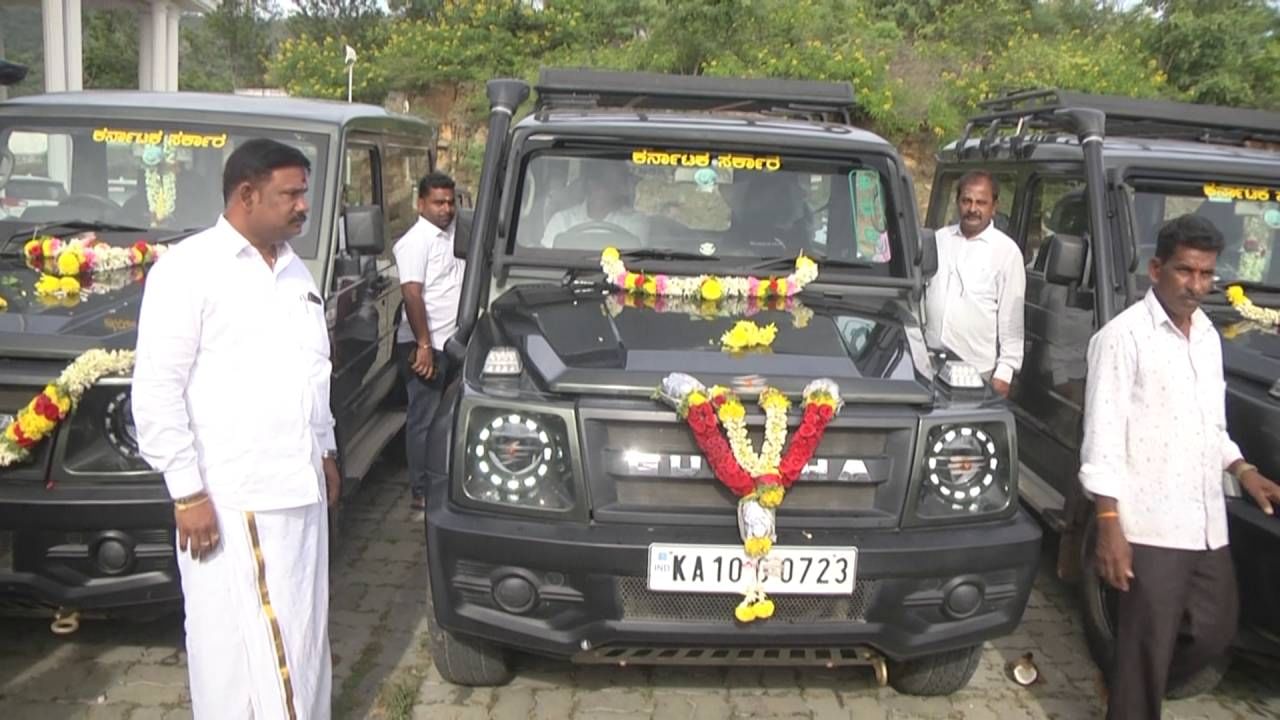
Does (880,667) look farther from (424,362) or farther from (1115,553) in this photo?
(424,362)

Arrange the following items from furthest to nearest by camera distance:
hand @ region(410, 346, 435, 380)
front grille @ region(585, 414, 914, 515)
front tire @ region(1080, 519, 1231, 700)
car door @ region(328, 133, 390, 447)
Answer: hand @ region(410, 346, 435, 380), car door @ region(328, 133, 390, 447), front tire @ region(1080, 519, 1231, 700), front grille @ region(585, 414, 914, 515)

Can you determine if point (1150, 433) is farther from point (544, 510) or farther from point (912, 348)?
point (544, 510)

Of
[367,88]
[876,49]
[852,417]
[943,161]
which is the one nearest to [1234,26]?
[876,49]

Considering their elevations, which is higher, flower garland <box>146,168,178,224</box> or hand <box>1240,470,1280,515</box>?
flower garland <box>146,168,178,224</box>

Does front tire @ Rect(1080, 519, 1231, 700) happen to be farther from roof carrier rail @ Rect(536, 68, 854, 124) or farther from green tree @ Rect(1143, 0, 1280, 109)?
green tree @ Rect(1143, 0, 1280, 109)

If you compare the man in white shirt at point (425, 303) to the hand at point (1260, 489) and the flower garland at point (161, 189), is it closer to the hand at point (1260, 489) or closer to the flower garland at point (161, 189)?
the flower garland at point (161, 189)

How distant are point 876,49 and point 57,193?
15747 millimetres

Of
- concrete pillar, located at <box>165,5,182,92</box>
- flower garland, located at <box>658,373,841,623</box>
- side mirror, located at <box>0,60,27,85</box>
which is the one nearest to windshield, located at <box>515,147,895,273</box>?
flower garland, located at <box>658,373,841,623</box>

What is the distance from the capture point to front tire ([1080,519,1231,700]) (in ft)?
12.7

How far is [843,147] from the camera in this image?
4.23 m

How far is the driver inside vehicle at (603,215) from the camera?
427 cm

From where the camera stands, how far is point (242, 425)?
2.68 metres

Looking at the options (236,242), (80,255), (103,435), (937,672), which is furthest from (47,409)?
(937,672)

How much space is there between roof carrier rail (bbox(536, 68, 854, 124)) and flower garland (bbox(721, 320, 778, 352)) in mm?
1879
